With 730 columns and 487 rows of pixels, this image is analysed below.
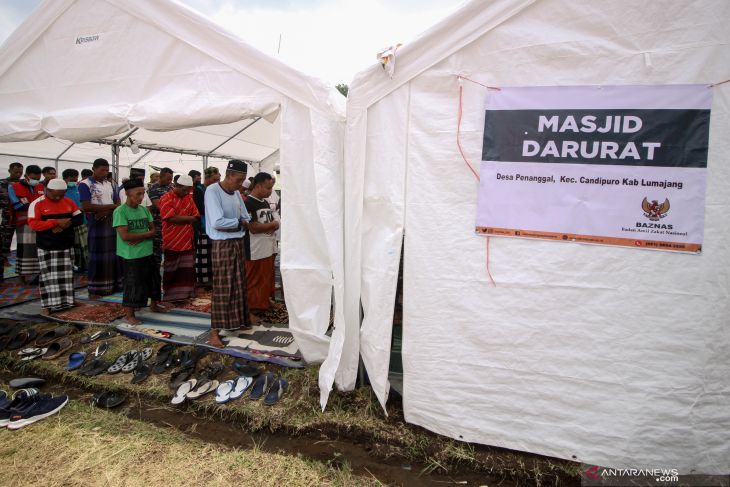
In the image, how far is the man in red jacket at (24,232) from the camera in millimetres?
5988

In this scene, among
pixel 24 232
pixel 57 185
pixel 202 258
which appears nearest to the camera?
pixel 57 185

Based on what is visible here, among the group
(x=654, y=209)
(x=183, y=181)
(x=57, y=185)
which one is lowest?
(x=654, y=209)

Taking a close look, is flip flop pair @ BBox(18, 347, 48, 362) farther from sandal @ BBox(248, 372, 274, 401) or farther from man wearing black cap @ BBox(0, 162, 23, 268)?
man wearing black cap @ BBox(0, 162, 23, 268)

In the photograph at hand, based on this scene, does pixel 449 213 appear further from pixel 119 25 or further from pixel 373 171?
pixel 119 25

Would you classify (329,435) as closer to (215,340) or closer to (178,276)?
(215,340)

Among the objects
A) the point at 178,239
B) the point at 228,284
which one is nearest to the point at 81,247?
the point at 178,239

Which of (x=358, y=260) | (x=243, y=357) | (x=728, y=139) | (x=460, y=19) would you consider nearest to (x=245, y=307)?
(x=243, y=357)

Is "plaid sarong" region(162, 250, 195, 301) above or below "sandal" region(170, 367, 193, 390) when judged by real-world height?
above

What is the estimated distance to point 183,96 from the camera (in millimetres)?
3309

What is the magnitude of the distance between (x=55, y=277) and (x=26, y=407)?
2222 millimetres

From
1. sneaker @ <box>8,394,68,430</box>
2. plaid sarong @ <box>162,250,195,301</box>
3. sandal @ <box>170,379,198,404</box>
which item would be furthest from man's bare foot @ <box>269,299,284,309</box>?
sneaker @ <box>8,394,68,430</box>

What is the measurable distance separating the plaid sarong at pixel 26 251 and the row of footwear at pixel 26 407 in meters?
3.83

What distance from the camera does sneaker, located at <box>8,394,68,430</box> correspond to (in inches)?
110

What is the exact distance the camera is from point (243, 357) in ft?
12.1
